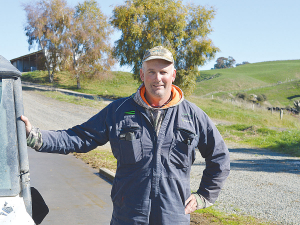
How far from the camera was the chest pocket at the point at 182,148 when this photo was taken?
8.36 feet

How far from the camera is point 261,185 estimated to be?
798 cm

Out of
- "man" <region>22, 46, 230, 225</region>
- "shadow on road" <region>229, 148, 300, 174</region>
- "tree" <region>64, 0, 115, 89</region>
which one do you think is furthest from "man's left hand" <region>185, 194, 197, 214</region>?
"tree" <region>64, 0, 115, 89</region>

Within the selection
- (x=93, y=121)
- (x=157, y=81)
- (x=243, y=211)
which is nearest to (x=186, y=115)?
(x=157, y=81)

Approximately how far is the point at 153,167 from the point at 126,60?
97.7 feet

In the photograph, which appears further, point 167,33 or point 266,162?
point 167,33

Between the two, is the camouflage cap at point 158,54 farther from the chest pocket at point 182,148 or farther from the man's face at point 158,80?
the chest pocket at point 182,148

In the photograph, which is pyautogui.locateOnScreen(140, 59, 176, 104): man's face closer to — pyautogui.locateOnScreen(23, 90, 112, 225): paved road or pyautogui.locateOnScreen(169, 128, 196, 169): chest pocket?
pyautogui.locateOnScreen(169, 128, 196, 169): chest pocket

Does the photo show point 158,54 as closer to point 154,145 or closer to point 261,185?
point 154,145

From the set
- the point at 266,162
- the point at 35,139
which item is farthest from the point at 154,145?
the point at 266,162

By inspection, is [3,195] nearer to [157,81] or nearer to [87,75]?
[157,81]

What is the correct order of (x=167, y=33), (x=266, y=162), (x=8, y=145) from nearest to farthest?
(x=8, y=145) → (x=266, y=162) → (x=167, y=33)

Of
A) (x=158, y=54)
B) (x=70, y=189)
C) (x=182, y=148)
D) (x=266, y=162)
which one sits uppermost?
(x=158, y=54)

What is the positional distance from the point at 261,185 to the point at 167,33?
79.8ft

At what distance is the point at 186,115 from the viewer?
8.82 ft
